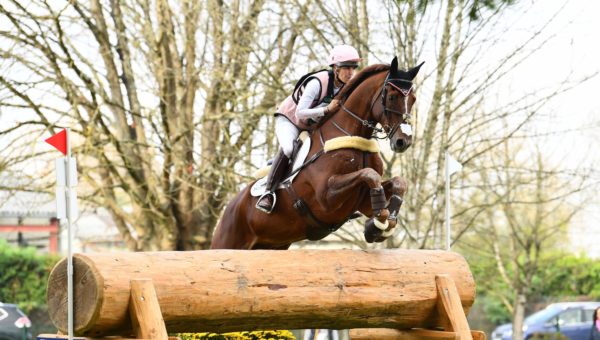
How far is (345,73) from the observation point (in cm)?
743

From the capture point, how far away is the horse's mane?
278 inches

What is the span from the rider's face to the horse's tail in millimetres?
1281

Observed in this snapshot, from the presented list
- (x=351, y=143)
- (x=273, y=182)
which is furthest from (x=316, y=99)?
(x=273, y=182)

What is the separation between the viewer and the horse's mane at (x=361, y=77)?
707 centimetres

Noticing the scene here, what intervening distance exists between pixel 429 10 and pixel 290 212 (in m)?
4.57

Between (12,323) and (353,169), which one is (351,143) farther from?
(12,323)

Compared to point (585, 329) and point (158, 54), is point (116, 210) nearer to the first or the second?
point (158, 54)

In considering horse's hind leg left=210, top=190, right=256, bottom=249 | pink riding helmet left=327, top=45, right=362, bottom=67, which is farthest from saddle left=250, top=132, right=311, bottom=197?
pink riding helmet left=327, top=45, right=362, bottom=67

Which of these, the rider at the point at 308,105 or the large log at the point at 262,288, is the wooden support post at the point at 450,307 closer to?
the large log at the point at 262,288

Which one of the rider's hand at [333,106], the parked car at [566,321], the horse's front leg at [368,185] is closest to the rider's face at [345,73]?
the rider's hand at [333,106]

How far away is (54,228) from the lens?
31266mm

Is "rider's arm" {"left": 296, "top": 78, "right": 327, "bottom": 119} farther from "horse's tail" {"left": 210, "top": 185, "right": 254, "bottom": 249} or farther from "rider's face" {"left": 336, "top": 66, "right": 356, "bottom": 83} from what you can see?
"horse's tail" {"left": 210, "top": 185, "right": 254, "bottom": 249}

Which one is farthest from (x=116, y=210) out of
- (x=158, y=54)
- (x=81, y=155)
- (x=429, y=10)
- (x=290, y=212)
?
(x=290, y=212)

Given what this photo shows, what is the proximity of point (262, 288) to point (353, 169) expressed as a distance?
138 centimetres
